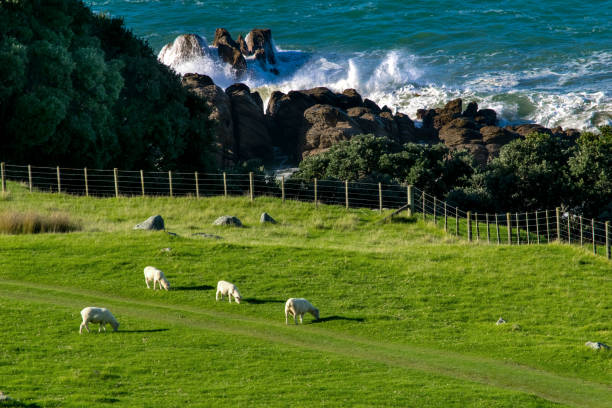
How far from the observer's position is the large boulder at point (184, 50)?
16238cm

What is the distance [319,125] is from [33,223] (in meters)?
63.8

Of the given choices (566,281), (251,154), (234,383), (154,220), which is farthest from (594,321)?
(251,154)

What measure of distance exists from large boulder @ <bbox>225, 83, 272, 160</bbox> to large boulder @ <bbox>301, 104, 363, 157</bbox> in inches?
212

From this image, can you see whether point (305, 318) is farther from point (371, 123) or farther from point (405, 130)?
point (405, 130)

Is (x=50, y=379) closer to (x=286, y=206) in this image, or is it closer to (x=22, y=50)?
(x=286, y=206)

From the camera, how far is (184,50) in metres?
165

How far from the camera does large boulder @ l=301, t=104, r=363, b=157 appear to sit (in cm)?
10431

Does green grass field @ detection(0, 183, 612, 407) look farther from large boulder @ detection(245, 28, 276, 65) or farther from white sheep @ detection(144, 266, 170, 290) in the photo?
large boulder @ detection(245, 28, 276, 65)

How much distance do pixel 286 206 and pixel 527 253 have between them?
17056mm

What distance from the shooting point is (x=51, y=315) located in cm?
3173

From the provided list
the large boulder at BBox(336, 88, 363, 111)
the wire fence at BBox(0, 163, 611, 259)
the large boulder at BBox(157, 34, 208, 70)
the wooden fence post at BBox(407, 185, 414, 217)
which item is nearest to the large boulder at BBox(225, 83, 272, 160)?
the large boulder at BBox(336, 88, 363, 111)

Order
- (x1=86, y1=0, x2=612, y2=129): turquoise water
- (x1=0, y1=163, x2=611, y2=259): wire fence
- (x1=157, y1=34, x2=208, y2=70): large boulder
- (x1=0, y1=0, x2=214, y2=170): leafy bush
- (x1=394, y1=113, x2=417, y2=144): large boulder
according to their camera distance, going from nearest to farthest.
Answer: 1. (x1=0, y1=163, x2=611, y2=259): wire fence
2. (x1=0, y1=0, x2=214, y2=170): leafy bush
3. (x1=394, y1=113, x2=417, y2=144): large boulder
4. (x1=86, y1=0, x2=612, y2=129): turquoise water
5. (x1=157, y1=34, x2=208, y2=70): large boulder

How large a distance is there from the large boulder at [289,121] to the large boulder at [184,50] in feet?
159

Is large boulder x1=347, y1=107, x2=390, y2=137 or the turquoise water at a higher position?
the turquoise water
